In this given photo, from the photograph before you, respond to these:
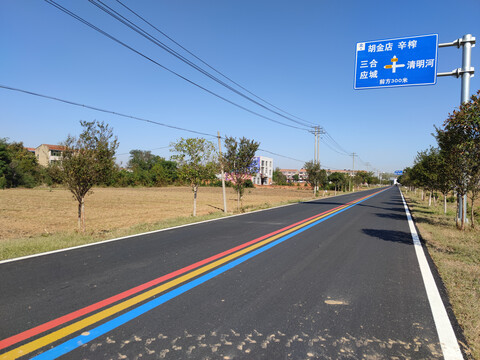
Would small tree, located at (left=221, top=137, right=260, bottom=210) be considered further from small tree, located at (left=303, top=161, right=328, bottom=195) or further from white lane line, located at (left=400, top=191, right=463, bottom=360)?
small tree, located at (left=303, top=161, right=328, bottom=195)

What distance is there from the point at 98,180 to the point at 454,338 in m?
10.3

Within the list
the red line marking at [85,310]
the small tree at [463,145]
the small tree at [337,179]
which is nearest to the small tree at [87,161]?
the red line marking at [85,310]

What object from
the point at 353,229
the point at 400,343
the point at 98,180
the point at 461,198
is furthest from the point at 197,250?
the point at 461,198

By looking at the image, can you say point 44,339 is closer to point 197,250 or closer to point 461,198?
point 197,250

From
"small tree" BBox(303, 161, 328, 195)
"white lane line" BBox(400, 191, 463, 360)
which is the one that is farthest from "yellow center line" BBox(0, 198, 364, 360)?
"small tree" BBox(303, 161, 328, 195)

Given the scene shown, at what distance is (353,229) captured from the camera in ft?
33.2

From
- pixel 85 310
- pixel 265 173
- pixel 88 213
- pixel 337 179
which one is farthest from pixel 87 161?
pixel 265 173

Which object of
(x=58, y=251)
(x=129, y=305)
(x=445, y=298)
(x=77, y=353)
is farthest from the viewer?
(x=58, y=251)

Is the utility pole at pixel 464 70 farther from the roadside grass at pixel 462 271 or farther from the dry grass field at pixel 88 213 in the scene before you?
the dry grass field at pixel 88 213

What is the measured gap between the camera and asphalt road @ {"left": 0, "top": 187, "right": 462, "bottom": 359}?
2.62 meters

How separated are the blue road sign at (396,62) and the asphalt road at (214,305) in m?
7.50

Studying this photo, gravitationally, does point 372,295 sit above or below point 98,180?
below

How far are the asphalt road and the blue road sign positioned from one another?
7.50 meters

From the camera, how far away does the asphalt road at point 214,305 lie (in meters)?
2.62
